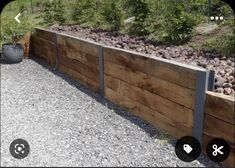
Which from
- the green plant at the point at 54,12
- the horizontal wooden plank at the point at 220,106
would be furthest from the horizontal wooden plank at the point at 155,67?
the green plant at the point at 54,12

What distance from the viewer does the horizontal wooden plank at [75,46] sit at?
5.19 metres

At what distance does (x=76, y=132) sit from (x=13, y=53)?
484cm

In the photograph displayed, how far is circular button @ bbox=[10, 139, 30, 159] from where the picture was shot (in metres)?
3.07

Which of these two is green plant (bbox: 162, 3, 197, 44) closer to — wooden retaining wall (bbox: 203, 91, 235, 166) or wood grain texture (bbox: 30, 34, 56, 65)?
wood grain texture (bbox: 30, 34, 56, 65)

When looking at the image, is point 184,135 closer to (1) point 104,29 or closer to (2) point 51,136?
(2) point 51,136

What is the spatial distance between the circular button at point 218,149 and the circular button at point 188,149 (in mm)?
123

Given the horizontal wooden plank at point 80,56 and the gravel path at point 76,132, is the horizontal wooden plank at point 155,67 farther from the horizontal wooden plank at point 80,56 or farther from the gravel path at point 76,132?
the gravel path at point 76,132

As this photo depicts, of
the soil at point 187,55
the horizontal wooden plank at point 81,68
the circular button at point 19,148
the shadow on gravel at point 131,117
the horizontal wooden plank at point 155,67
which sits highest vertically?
the horizontal wooden plank at point 155,67

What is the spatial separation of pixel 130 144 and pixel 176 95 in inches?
27.8

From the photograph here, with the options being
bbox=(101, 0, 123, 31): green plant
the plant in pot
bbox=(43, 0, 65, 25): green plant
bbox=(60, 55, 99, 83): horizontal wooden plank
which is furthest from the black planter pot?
bbox=(43, 0, 65, 25): green plant

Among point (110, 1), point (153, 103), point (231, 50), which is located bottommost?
point (153, 103)

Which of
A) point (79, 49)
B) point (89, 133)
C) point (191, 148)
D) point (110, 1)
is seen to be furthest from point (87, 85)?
point (110, 1)

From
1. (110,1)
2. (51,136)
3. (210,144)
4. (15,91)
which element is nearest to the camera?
(210,144)

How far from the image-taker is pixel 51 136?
3.57m
